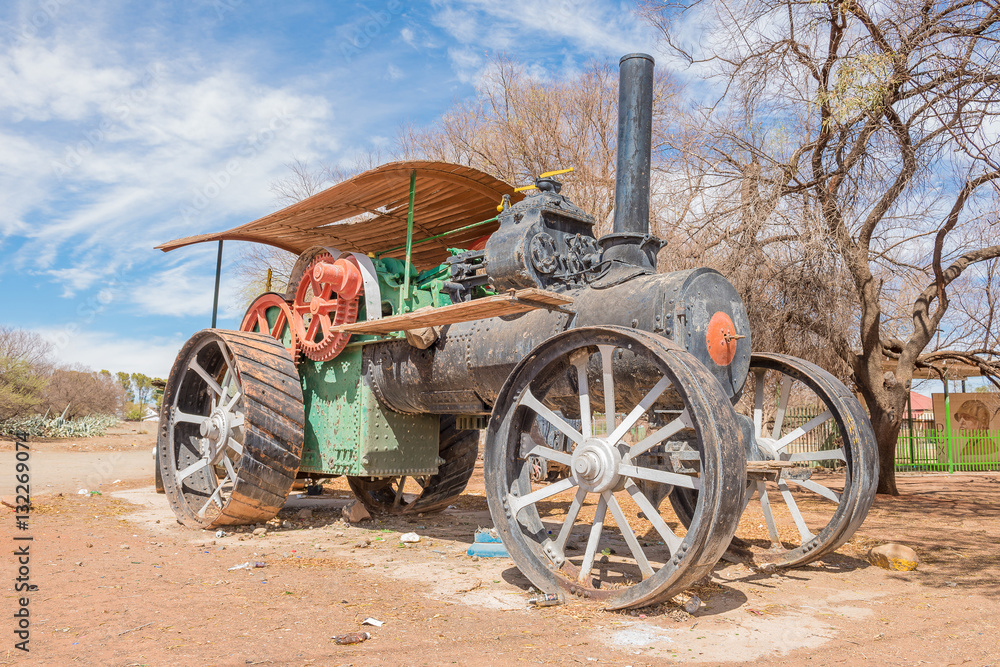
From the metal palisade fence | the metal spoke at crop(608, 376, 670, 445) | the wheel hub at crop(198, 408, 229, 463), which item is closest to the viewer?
the metal spoke at crop(608, 376, 670, 445)

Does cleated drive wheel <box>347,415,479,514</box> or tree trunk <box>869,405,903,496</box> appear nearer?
cleated drive wheel <box>347,415,479,514</box>

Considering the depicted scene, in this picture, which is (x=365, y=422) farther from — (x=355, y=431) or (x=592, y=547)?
Answer: (x=592, y=547)

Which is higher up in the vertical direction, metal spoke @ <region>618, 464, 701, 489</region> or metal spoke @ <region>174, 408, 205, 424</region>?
metal spoke @ <region>174, 408, 205, 424</region>

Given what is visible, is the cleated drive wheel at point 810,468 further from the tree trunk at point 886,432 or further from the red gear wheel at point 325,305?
the tree trunk at point 886,432

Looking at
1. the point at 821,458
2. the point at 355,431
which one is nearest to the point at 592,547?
the point at 821,458

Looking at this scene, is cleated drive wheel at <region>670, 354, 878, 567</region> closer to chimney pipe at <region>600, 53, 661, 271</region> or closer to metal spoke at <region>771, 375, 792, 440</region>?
metal spoke at <region>771, 375, 792, 440</region>

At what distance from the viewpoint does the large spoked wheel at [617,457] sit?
3.93 m

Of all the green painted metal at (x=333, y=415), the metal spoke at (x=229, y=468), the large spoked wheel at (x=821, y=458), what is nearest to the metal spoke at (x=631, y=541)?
the large spoked wheel at (x=821, y=458)

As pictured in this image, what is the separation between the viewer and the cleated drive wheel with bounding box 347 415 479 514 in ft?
28.7

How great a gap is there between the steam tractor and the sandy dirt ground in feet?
1.25

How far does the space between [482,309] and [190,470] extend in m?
4.46

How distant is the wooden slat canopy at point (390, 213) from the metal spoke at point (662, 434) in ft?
11.1

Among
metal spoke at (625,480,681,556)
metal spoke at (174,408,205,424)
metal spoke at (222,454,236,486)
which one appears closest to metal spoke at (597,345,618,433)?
metal spoke at (625,480,681,556)

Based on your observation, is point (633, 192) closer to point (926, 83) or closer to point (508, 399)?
point (508, 399)
